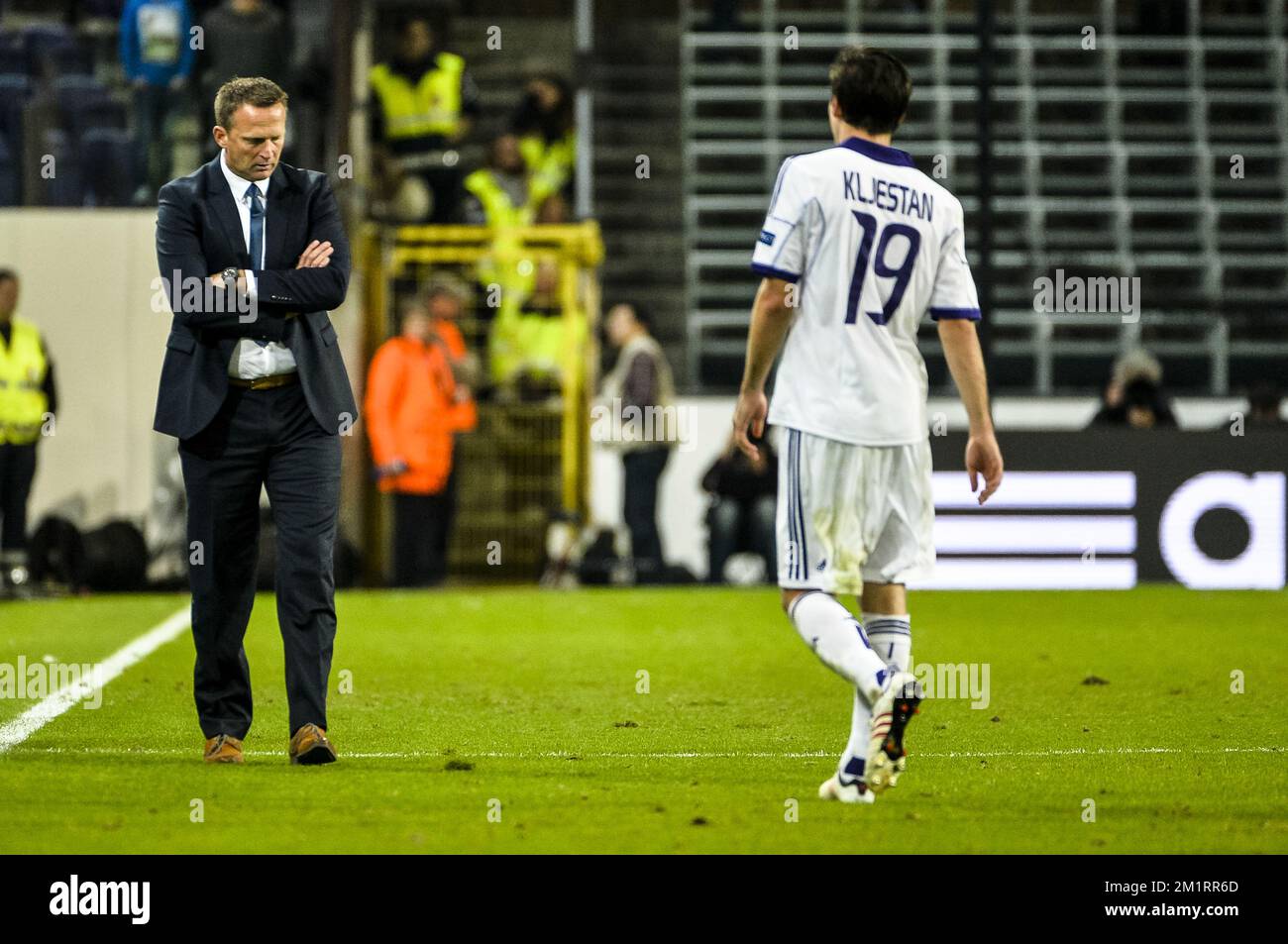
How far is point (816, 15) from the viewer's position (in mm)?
24719

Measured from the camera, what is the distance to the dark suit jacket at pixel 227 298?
6.80 metres

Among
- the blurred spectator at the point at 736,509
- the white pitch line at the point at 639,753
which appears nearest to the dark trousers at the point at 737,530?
the blurred spectator at the point at 736,509

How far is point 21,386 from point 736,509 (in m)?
5.26

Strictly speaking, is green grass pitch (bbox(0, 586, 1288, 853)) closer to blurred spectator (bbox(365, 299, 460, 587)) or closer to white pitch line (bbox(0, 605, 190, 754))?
white pitch line (bbox(0, 605, 190, 754))

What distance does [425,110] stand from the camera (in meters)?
18.5

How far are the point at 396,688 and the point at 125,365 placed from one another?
8735 mm

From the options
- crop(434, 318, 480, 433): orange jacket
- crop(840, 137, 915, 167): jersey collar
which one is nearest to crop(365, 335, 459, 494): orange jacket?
crop(434, 318, 480, 433): orange jacket

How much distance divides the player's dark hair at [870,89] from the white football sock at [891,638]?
1353 millimetres

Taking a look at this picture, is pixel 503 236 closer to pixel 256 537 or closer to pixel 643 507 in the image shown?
pixel 643 507

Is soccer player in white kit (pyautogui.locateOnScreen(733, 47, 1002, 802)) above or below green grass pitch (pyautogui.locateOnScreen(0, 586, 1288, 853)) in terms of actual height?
above

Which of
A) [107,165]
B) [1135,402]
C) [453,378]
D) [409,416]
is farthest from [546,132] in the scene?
[1135,402]

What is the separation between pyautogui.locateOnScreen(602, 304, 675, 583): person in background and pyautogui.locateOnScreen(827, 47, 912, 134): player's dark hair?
420 inches

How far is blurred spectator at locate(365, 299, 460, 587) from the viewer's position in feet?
54.0
